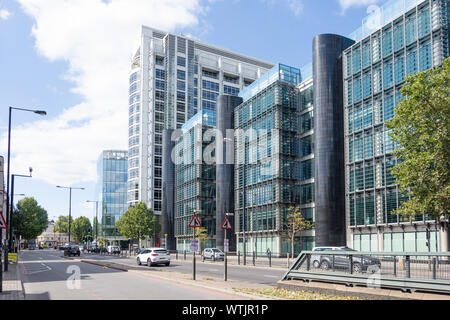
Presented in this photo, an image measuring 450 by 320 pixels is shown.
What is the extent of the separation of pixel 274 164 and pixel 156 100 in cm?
5470

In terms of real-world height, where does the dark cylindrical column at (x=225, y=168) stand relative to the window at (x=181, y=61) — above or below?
below

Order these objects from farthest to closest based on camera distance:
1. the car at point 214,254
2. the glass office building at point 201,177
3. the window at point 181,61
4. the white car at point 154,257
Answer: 1. the window at point 181,61
2. the glass office building at point 201,177
3. the car at point 214,254
4. the white car at point 154,257

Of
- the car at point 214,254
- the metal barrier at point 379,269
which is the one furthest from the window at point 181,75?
the metal barrier at point 379,269

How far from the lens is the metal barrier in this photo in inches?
420

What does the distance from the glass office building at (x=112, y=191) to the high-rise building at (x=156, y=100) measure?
20.1 meters

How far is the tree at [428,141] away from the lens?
→ 80.0 feet

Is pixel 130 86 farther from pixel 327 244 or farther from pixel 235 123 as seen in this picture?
pixel 327 244

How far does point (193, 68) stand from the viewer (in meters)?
114

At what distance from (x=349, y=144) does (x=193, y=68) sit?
69139mm

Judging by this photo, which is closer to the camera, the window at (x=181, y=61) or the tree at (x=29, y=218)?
the window at (x=181, y=61)

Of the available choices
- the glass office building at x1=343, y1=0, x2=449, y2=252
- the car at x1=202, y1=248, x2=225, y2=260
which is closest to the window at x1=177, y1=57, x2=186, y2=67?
the glass office building at x1=343, y1=0, x2=449, y2=252

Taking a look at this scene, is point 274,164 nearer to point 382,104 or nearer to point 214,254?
point 214,254

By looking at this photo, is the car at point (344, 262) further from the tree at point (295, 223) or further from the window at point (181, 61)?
the window at point (181, 61)

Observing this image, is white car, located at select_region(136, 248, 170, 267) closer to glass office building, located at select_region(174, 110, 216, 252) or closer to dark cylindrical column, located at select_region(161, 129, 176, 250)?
glass office building, located at select_region(174, 110, 216, 252)
